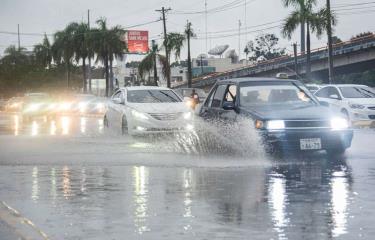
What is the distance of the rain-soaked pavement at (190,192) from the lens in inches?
294

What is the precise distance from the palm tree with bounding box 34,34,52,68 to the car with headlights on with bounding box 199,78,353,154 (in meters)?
93.5

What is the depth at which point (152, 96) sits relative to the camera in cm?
2258

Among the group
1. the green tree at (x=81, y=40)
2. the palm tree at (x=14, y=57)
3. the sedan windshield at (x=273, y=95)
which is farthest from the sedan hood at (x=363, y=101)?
the palm tree at (x=14, y=57)

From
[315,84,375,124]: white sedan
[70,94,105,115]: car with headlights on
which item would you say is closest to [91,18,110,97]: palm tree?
[70,94,105,115]: car with headlights on

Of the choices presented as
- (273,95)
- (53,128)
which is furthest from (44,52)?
(273,95)

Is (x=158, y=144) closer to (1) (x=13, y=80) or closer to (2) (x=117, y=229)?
(2) (x=117, y=229)

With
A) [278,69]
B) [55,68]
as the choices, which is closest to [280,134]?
[278,69]

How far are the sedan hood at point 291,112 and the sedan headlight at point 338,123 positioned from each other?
125 mm

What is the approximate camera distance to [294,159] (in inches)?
571

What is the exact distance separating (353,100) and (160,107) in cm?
856

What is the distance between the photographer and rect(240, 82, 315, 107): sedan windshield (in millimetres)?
15484

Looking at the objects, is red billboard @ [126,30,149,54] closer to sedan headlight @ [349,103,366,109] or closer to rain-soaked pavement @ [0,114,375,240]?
sedan headlight @ [349,103,366,109]

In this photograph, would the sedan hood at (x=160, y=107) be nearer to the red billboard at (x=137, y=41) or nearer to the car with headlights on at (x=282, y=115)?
the car with headlights on at (x=282, y=115)

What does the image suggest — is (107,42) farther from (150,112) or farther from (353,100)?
(150,112)
